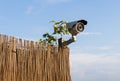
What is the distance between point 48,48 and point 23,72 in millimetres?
954

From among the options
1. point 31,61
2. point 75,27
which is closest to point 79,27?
point 75,27

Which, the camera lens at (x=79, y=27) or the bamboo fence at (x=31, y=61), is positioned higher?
the camera lens at (x=79, y=27)

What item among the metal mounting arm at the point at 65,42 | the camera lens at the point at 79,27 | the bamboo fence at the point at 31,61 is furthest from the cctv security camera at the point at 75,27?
the bamboo fence at the point at 31,61

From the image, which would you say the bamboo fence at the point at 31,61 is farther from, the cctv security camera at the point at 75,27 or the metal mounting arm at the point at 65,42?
the cctv security camera at the point at 75,27

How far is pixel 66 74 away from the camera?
8.27 metres

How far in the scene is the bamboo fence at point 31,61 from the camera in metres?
6.79

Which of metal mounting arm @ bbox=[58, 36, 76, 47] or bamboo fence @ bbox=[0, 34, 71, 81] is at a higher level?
metal mounting arm @ bbox=[58, 36, 76, 47]

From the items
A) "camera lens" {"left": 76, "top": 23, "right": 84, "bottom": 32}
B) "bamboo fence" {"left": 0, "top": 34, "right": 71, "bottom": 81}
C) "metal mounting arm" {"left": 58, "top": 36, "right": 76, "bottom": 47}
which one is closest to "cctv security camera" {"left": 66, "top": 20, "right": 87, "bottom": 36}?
"camera lens" {"left": 76, "top": 23, "right": 84, "bottom": 32}

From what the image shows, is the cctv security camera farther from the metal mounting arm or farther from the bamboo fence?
the bamboo fence

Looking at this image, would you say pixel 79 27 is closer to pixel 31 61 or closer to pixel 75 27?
pixel 75 27

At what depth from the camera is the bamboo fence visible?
6789 millimetres

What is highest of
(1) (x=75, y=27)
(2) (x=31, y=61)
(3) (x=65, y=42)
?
(1) (x=75, y=27)

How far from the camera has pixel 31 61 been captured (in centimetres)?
734

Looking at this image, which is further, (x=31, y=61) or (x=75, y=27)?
(x=75, y=27)
